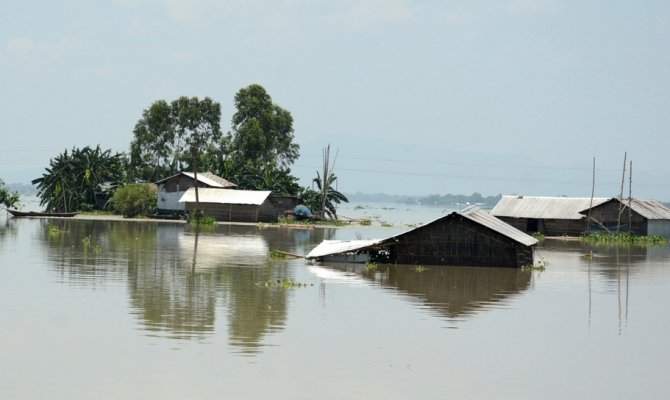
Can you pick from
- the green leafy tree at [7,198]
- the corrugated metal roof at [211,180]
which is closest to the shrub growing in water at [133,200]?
the corrugated metal roof at [211,180]

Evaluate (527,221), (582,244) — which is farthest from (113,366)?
(527,221)

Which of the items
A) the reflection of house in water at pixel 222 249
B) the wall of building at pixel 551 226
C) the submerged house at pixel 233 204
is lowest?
the reflection of house in water at pixel 222 249

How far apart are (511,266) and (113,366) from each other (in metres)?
21.4

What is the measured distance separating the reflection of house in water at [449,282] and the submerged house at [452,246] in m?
0.49

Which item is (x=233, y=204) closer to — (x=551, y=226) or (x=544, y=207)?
(x=544, y=207)

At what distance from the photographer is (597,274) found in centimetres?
3628

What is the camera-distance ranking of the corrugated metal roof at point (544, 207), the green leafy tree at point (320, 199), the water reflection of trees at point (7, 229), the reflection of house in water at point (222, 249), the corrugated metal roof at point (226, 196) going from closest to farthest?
the reflection of house in water at point (222, 249) → the water reflection of trees at point (7, 229) → the corrugated metal roof at point (544, 207) → the corrugated metal roof at point (226, 196) → the green leafy tree at point (320, 199)

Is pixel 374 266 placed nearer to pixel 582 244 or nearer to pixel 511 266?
pixel 511 266

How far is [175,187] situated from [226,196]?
5.09 m

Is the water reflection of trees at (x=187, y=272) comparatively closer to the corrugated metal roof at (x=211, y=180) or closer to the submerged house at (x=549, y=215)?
the submerged house at (x=549, y=215)

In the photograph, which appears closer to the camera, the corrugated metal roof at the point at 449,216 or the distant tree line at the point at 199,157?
the corrugated metal roof at the point at 449,216

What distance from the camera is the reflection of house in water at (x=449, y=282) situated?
2567cm

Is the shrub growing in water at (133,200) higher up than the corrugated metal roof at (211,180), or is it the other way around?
the corrugated metal roof at (211,180)

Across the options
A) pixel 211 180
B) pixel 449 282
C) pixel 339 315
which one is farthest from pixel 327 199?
pixel 339 315
